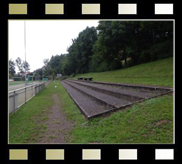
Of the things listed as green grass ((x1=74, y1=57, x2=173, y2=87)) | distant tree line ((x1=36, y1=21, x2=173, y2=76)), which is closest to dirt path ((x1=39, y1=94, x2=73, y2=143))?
green grass ((x1=74, y1=57, x2=173, y2=87))

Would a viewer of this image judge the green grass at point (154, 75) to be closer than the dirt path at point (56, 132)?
No

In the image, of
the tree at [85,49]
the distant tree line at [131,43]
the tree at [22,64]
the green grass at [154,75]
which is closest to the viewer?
the green grass at [154,75]

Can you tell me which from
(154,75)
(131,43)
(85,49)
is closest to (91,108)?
(154,75)

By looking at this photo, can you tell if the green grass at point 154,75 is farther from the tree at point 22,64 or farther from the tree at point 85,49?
the tree at point 85,49

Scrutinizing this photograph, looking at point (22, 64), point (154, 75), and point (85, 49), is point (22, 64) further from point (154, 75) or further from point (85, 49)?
point (85, 49)

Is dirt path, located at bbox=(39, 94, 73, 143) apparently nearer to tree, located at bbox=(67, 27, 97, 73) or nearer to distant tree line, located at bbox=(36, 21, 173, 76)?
distant tree line, located at bbox=(36, 21, 173, 76)

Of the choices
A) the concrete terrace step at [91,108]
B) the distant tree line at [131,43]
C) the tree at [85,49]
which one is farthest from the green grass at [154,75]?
the tree at [85,49]

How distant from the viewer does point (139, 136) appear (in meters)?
3.02

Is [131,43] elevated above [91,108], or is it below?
above

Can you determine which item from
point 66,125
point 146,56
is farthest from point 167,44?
point 66,125

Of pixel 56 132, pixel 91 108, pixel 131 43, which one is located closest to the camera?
pixel 56 132
